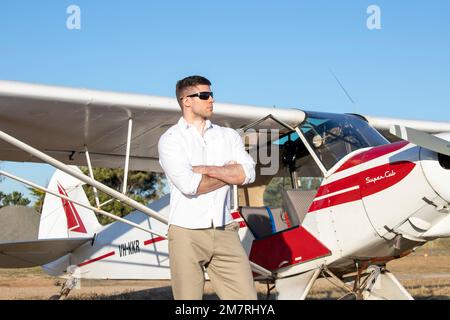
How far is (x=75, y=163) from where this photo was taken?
329 inches

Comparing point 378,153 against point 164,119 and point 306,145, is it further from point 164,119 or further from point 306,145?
point 164,119

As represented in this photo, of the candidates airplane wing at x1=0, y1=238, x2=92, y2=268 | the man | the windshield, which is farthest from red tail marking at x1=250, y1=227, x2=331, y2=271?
airplane wing at x1=0, y1=238, x2=92, y2=268

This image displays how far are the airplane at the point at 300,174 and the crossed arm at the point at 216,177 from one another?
6.40ft

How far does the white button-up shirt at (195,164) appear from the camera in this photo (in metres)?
3.21

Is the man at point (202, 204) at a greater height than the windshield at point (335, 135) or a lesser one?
lesser

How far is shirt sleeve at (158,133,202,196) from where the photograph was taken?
315cm

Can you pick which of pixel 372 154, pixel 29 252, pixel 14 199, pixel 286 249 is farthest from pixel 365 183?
pixel 14 199

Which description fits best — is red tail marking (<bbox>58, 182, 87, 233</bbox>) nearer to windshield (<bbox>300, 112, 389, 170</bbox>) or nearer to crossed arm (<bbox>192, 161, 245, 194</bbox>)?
windshield (<bbox>300, 112, 389, 170</bbox>)

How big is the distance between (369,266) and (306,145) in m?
1.41

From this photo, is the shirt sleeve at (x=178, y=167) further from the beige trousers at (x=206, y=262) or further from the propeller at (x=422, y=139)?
the propeller at (x=422, y=139)

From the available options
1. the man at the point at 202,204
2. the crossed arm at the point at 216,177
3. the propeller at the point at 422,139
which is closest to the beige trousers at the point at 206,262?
the man at the point at 202,204

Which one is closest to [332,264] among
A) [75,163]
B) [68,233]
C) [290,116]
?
[290,116]

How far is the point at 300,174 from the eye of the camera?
6598 millimetres

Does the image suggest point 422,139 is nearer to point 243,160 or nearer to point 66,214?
point 243,160
